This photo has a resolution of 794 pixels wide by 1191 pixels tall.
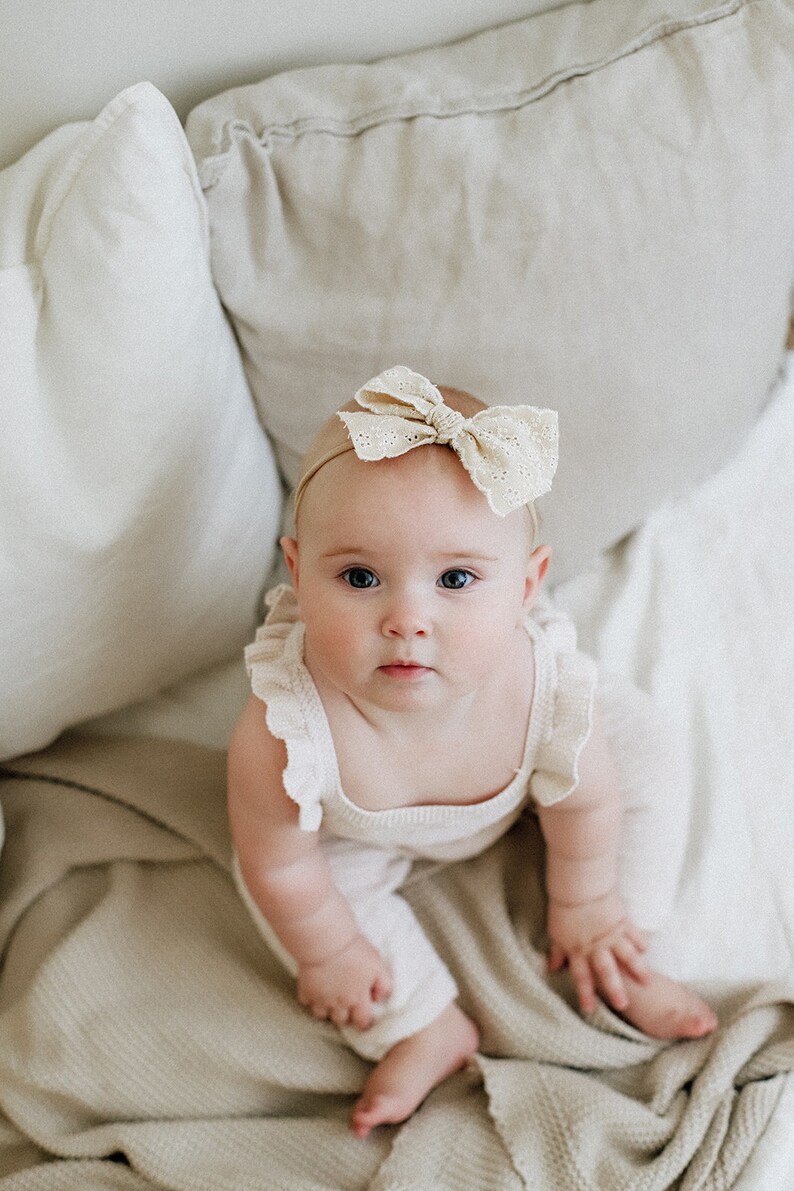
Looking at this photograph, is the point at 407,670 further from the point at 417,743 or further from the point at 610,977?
the point at 610,977

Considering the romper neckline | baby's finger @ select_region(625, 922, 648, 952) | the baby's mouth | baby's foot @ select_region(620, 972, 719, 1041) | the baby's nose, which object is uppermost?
the baby's nose

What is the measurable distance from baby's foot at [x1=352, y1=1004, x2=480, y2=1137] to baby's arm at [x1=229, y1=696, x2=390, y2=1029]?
0.15ft

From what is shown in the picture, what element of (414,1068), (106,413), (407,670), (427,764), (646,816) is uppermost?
(106,413)

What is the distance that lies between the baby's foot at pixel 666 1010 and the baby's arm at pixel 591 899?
0.04 ft

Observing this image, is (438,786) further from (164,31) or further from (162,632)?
(164,31)

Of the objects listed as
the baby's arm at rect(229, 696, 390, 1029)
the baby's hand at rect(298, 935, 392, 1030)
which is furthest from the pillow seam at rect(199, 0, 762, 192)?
the baby's hand at rect(298, 935, 392, 1030)

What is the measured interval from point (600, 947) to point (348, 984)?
239 mm

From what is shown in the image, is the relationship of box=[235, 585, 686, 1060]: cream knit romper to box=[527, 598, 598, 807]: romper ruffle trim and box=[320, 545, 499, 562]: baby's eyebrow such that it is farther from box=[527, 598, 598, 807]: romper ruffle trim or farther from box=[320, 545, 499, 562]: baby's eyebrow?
box=[320, 545, 499, 562]: baby's eyebrow

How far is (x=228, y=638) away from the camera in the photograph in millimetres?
1188

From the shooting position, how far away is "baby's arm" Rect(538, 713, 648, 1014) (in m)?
0.99

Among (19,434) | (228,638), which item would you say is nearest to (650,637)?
(228,638)

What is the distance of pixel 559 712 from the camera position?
3.05 ft

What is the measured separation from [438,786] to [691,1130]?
36 centimetres

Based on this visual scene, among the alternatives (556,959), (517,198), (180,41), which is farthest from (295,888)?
(180,41)
